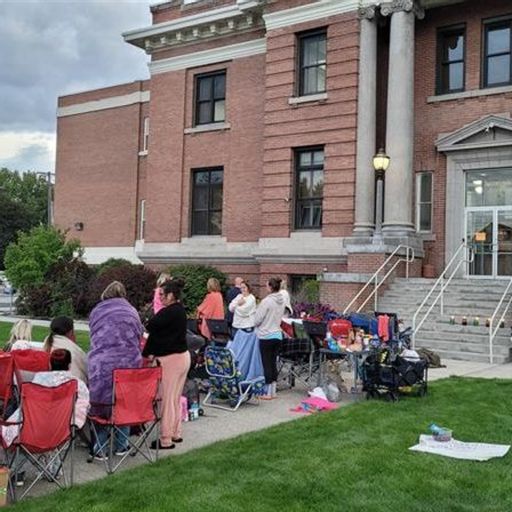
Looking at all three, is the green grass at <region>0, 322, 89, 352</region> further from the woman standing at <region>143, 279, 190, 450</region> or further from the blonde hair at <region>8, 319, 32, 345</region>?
the woman standing at <region>143, 279, 190, 450</region>

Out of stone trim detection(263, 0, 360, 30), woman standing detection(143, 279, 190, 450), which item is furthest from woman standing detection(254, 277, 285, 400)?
stone trim detection(263, 0, 360, 30)

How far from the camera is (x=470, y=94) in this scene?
19.9m

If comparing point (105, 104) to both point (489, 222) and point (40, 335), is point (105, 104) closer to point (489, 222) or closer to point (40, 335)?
point (40, 335)

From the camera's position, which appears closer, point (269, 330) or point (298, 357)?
point (269, 330)

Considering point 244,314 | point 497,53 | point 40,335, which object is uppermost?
point 497,53

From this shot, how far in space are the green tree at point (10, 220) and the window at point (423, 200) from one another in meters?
65.0

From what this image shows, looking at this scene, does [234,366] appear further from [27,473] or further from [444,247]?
[444,247]

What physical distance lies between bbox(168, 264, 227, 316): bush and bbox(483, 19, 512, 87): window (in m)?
10.4

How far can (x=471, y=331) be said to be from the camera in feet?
50.5

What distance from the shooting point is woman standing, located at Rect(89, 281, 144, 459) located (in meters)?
6.60

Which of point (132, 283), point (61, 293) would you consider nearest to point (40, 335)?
point (132, 283)

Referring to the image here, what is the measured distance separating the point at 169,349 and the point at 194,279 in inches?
591

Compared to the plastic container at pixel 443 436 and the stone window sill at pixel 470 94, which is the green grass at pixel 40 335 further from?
the stone window sill at pixel 470 94

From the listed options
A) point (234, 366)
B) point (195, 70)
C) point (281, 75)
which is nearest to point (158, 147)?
point (195, 70)
